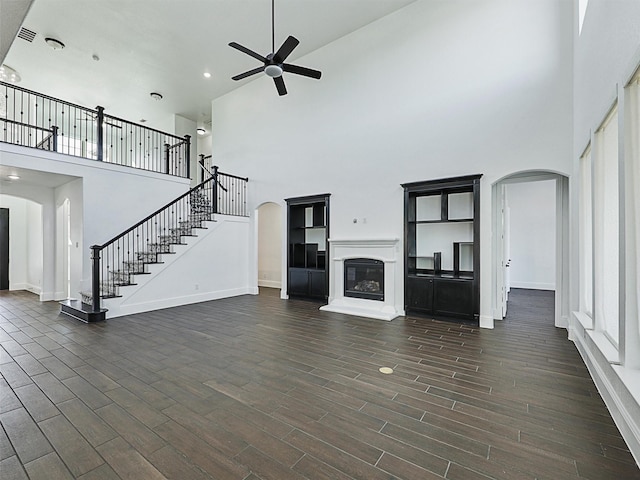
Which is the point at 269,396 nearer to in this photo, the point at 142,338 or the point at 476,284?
the point at 142,338

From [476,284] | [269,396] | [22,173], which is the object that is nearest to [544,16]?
[476,284]

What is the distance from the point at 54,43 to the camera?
273 inches

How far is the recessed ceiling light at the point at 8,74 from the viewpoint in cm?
773

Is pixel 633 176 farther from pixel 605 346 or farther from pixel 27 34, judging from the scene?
pixel 27 34

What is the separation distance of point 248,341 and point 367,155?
4362 millimetres

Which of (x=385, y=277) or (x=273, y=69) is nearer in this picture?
(x=273, y=69)

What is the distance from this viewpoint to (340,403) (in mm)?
2510

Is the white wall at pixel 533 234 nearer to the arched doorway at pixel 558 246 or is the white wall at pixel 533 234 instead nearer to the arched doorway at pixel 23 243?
the arched doorway at pixel 558 246

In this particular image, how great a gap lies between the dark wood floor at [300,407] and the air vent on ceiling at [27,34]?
6.52m

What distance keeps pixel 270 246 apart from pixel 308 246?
2.51m

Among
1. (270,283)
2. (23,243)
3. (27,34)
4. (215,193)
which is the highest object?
(27,34)

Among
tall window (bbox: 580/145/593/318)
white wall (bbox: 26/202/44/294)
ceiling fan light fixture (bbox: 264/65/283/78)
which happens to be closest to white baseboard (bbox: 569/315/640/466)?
tall window (bbox: 580/145/593/318)

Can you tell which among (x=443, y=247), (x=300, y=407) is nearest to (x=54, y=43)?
(x=300, y=407)

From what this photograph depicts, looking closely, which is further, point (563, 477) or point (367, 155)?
point (367, 155)
